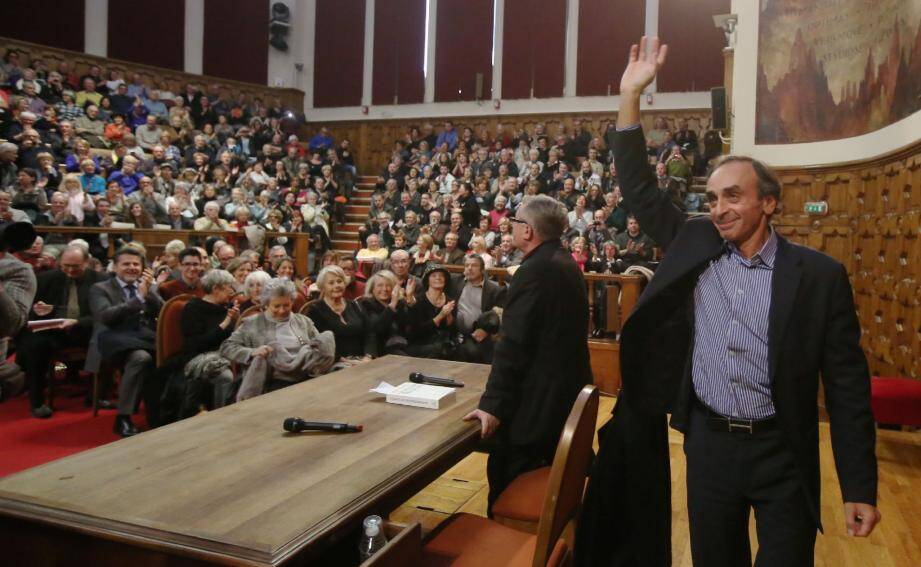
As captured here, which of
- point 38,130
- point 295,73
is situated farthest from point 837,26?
point 295,73

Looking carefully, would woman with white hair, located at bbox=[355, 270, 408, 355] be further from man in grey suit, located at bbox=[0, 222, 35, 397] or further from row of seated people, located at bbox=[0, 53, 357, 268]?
row of seated people, located at bbox=[0, 53, 357, 268]

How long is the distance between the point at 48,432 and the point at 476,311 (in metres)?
2.91

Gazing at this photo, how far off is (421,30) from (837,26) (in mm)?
9720

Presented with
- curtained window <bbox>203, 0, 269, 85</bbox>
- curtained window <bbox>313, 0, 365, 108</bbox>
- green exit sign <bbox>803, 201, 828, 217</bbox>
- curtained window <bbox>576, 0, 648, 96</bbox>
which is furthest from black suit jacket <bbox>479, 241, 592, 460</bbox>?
curtained window <bbox>203, 0, 269, 85</bbox>

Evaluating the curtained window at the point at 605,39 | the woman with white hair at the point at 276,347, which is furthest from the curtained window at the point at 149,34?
the woman with white hair at the point at 276,347

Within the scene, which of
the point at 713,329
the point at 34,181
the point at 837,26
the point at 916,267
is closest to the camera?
the point at 713,329

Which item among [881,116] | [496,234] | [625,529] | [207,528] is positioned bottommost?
Answer: [625,529]

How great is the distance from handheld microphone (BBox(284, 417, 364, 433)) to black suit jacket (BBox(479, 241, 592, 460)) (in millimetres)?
458

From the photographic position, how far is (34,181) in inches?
289

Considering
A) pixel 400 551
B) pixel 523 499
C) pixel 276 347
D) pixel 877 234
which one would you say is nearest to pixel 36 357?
pixel 276 347

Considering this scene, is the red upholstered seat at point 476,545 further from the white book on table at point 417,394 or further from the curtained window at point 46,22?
the curtained window at point 46,22

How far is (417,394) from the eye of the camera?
7.97 feet

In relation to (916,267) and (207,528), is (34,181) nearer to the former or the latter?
(207,528)

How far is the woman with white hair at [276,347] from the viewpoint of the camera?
3582 millimetres
